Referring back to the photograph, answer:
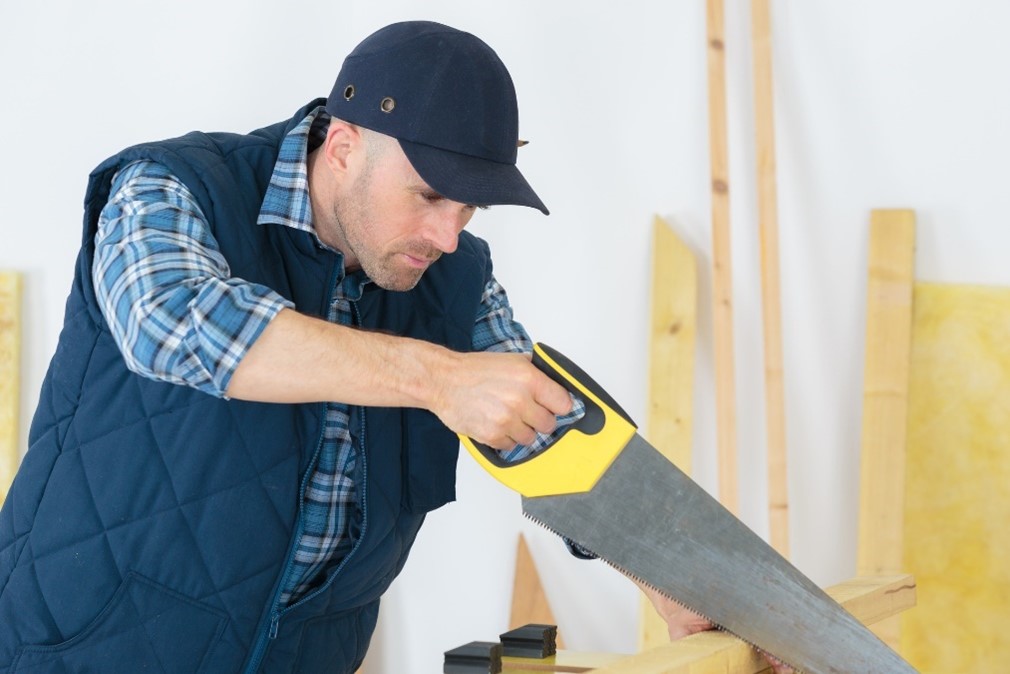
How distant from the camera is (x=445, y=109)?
5.06ft

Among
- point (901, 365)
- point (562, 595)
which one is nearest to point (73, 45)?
point (562, 595)

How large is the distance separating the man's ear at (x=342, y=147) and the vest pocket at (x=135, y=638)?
2.10ft

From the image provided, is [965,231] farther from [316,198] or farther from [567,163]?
[316,198]

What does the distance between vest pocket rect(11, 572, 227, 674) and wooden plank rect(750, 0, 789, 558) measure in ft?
5.45

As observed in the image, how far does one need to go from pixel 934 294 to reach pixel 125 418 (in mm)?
2030

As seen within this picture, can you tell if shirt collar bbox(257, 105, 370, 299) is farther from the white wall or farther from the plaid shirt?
the white wall

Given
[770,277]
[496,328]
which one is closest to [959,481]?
[770,277]

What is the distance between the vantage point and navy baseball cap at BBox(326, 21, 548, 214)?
154 centimetres

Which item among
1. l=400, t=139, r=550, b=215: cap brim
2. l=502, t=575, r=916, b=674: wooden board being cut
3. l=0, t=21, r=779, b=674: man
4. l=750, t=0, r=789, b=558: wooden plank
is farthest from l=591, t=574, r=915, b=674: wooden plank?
l=750, t=0, r=789, b=558: wooden plank

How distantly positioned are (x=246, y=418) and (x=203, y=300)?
368mm

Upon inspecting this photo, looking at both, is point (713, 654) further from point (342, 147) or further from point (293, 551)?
point (342, 147)

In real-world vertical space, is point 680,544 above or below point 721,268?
below

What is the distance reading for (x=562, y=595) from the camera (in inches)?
127

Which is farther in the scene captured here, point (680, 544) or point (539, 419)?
point (680, 544)
